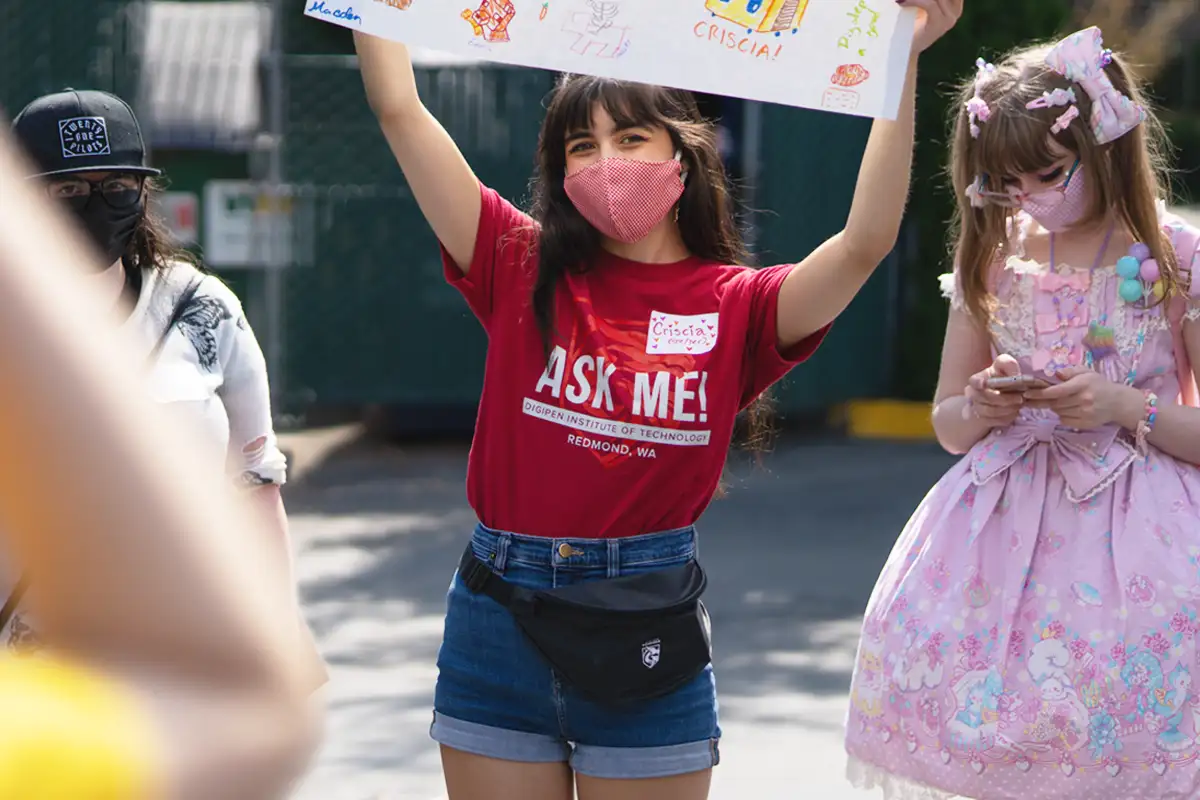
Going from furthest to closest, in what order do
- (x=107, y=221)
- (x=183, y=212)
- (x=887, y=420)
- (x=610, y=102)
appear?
(x=887, y=420) → (x=183, y=212) → (x=107, y=221) → (x=610, y=102)

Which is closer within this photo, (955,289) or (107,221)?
(107,221)

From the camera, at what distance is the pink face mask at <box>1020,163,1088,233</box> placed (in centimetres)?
329

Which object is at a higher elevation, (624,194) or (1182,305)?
(624,194)

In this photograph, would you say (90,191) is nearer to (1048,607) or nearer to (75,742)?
(1048,607)

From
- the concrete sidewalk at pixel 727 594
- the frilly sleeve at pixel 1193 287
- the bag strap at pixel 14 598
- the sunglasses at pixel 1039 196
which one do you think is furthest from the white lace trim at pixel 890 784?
the bag strap at pixel 14 598

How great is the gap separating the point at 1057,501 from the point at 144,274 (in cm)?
170

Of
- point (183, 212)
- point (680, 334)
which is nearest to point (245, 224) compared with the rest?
point (183, 212)

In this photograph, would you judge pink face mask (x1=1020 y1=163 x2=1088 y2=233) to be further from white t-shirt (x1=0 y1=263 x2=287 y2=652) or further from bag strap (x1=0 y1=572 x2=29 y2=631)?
bag strap (x1=0 y1=572 x2=29 y2=631)

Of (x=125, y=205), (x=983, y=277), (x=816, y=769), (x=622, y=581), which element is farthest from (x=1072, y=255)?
(x=816, y=769)

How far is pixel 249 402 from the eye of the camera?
321cm

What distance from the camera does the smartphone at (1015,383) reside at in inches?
127

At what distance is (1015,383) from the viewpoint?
3230mm

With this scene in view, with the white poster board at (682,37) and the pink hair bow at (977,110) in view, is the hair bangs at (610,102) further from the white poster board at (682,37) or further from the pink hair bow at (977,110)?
the pink hair bow at (977,110)

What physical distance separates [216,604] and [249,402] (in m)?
2.38
